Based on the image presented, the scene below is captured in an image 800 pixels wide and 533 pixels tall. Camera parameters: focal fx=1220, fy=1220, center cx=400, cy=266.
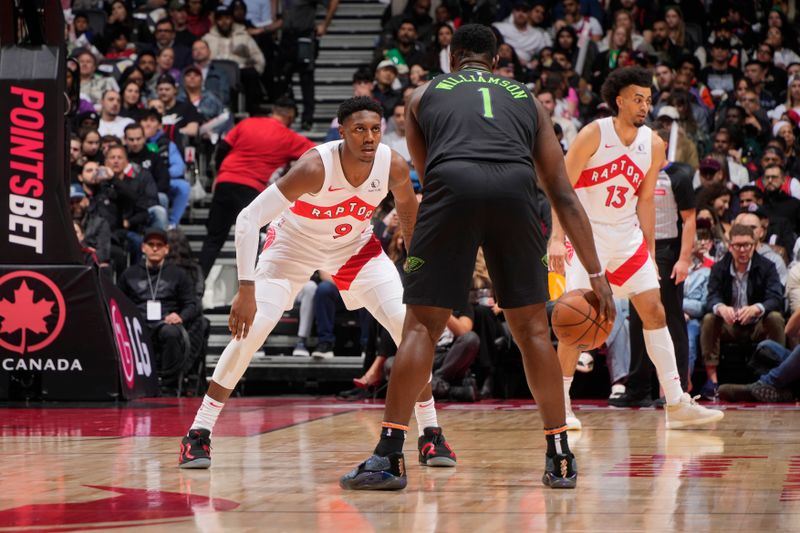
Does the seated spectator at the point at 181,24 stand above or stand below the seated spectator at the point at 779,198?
above

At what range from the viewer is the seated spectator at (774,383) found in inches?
356

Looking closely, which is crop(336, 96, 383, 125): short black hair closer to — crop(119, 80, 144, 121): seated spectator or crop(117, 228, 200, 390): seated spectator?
crop(117, 228, 200, 390): seated spectator

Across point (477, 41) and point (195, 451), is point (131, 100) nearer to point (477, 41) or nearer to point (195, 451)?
point (195, 451)

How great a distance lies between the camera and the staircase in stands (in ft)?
35.9

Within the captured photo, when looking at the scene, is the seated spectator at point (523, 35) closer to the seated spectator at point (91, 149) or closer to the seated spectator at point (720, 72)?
the seated spectator at point (720, 72)

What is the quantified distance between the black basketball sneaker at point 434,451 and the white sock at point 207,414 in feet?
3.01

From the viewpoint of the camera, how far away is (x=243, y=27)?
15820 mm

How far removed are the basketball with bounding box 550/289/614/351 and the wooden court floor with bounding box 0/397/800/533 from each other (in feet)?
1.77

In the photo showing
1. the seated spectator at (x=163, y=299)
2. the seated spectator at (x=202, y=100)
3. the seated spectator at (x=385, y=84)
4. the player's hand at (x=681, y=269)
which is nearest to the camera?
the player's hand at (x=681, y=269)

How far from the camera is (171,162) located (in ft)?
43.2

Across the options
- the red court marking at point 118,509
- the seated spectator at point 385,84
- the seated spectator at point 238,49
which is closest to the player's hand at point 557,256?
the red court marking at point 118,509

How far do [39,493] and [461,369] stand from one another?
551 cm

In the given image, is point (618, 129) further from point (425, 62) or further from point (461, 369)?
point (425, 62)

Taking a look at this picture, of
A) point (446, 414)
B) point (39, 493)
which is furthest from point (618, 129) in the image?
point (39, 493)
